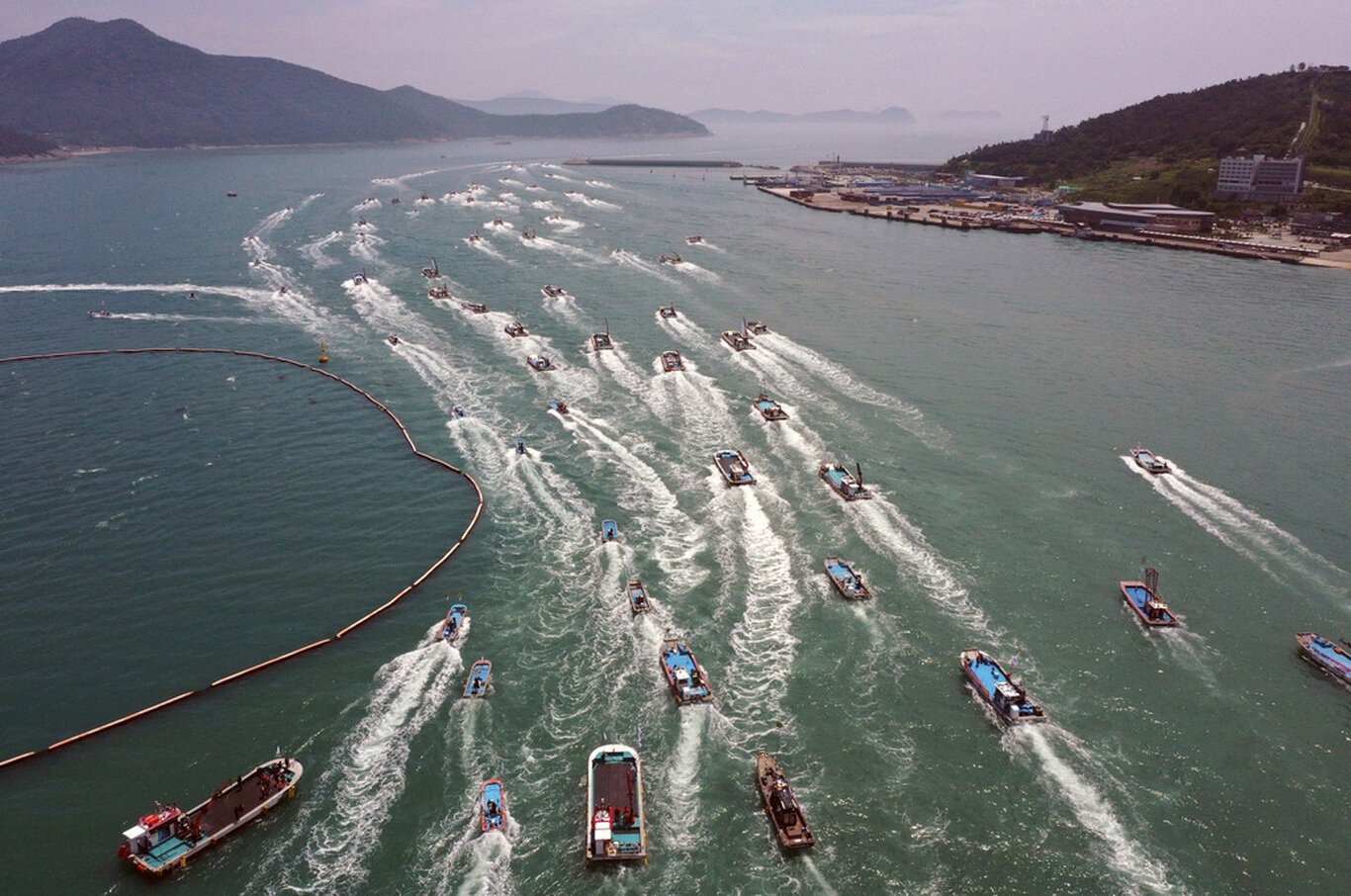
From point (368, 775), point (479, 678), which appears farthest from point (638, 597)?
point (368, 775)

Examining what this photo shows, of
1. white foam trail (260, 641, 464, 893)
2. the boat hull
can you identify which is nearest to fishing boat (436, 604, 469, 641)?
white foam trail (260, 641, 464, 893)

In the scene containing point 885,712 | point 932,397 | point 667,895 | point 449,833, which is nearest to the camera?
point 667,895

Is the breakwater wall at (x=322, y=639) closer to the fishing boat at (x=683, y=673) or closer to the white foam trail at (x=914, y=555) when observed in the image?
the fishing boat at (x=683, y=673)

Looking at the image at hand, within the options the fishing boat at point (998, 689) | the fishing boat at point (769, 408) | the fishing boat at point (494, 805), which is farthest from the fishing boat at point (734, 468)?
the fishing boat at point (494, 805)

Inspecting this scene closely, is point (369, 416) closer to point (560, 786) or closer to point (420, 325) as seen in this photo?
point (420, 325)

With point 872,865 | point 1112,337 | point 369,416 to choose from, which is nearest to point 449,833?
point 872,865

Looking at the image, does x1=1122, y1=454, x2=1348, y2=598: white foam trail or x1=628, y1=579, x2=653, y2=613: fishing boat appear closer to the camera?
x1=628, y1=579, x2=653, y2=613: fishing boat

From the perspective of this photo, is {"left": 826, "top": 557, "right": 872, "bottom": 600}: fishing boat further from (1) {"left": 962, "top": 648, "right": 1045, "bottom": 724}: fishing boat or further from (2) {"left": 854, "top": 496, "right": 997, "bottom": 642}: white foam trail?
(1) {"left": 962, "top": 648, "right": 1045, "bottom": 724}: fishing boat
